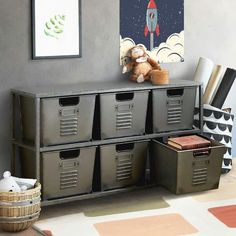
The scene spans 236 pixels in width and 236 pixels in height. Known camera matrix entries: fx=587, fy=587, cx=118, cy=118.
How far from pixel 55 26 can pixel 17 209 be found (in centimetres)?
130

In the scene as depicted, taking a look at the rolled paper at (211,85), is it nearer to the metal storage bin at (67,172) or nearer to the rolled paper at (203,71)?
the rolled paper at (203,71)

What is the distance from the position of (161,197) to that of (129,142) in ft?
1.43

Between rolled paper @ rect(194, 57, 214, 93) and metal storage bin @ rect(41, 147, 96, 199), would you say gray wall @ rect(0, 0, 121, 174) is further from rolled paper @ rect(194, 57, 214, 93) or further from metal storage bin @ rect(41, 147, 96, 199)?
rolled paper @ rect(194, 57, 214, 93)

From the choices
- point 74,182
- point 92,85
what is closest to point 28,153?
point 74,182

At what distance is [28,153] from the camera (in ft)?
12.4

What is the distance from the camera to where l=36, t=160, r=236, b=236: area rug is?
343cm

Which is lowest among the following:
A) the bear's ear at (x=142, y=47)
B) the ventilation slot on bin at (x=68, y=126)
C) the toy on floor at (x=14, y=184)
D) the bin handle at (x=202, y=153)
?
the toy on floor at (x=14, y=184)

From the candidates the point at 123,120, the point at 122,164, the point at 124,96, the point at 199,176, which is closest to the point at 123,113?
the point at 123,120

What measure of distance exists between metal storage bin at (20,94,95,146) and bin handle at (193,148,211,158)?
2.37 feet

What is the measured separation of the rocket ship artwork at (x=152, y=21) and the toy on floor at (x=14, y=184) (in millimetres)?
1474

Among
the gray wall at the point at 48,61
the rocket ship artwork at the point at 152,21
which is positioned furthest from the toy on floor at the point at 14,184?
the rocket ship artwork at the point at 152,21

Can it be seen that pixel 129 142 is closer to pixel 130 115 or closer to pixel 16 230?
pixel 130 115

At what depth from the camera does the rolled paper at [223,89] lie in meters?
4.48

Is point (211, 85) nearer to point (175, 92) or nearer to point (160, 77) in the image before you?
point (175, 92)
